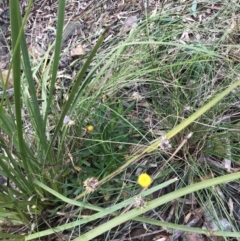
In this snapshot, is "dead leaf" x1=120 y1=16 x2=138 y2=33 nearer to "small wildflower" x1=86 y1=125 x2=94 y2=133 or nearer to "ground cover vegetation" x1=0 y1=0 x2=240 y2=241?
"ground cover vegetation" x1=0 y1=0 x2=240 y2=241

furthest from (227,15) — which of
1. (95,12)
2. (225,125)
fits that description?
(95,12)

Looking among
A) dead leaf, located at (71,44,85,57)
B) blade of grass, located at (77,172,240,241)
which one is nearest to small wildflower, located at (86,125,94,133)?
blade of grass, located at (77,172,240,241)

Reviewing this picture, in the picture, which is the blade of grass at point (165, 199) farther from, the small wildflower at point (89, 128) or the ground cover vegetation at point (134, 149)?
the small wildflower at point (89, 128)

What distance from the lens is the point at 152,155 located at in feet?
3.73

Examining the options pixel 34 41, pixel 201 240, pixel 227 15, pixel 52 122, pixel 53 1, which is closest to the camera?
pixel 201 240

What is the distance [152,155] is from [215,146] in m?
0.18

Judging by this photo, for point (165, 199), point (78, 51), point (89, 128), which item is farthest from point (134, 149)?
point (78, 51)

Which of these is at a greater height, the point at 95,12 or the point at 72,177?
the point at 95,12

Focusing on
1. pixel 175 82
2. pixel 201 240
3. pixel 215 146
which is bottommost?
pixel 201 240

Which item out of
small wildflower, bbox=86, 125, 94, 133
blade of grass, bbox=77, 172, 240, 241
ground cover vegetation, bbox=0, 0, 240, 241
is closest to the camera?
blade of grass, bbox=77, 172, 240, 241

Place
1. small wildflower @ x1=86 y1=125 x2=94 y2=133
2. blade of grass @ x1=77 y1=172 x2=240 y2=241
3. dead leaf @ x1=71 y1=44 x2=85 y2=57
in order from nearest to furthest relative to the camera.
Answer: blade of grass @ x1=77 y1=172 x2=240 y2=241
small wildflower @ x1=86 y1=125 x2=94 y2=133
dead leaf @ x1=71 y1=44 x2=85 y2=57

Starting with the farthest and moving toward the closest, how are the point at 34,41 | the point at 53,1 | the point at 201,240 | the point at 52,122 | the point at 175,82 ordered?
1. the point at 53,1
2. the point at 34,41
3. the point at 52,122
4. the point at 175,82
5. the point at 201,240

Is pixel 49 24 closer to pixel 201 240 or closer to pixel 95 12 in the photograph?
pixel 95 12

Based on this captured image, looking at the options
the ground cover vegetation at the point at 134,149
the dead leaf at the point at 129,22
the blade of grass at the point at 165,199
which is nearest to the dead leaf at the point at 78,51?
the dead leaf at the point at 129,22
